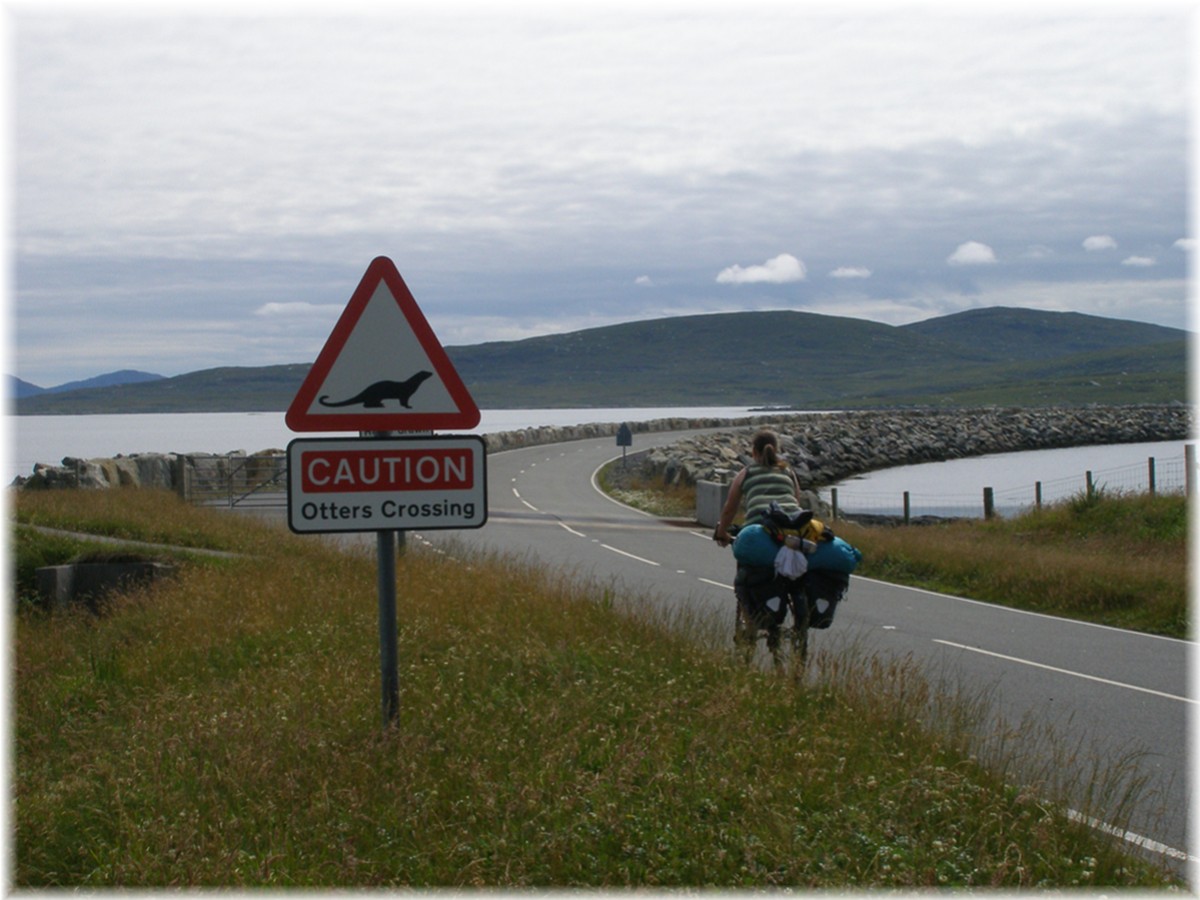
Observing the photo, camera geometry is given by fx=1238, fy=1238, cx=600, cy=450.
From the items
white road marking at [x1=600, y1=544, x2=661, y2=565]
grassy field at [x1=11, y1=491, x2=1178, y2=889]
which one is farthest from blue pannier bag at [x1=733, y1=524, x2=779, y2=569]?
white road marking at [x1=600, y1=544, x2=661, y2=565]

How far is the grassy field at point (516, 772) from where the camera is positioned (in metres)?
4.88

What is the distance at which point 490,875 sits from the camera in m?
4.77

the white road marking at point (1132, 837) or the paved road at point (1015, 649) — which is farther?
the paved road at point (1015, 649)

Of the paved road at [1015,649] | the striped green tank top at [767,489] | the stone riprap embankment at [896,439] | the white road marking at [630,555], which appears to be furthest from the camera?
the stone riprap embankment at [896,439]

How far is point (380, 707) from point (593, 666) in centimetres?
145

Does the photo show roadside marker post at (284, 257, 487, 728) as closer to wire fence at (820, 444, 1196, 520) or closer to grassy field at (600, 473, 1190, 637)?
grassy field at (600, 473, 1190, 637)

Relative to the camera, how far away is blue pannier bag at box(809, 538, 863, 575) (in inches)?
320

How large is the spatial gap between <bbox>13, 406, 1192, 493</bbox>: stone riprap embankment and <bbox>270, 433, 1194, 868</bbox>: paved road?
12441 mm

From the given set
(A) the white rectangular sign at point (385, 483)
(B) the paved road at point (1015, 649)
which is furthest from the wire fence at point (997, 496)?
(A) the white rectangular sign at point (385, 483)

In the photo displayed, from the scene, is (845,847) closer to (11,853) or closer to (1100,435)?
(11,853)

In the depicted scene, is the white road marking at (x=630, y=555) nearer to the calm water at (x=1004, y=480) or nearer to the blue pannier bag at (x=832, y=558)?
the calm water at (x=1004, y=480)

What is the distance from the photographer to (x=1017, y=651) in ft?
39.5

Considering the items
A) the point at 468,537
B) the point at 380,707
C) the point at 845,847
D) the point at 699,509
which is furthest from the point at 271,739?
→ the point at 699,509

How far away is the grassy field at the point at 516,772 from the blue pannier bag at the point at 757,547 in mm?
683
